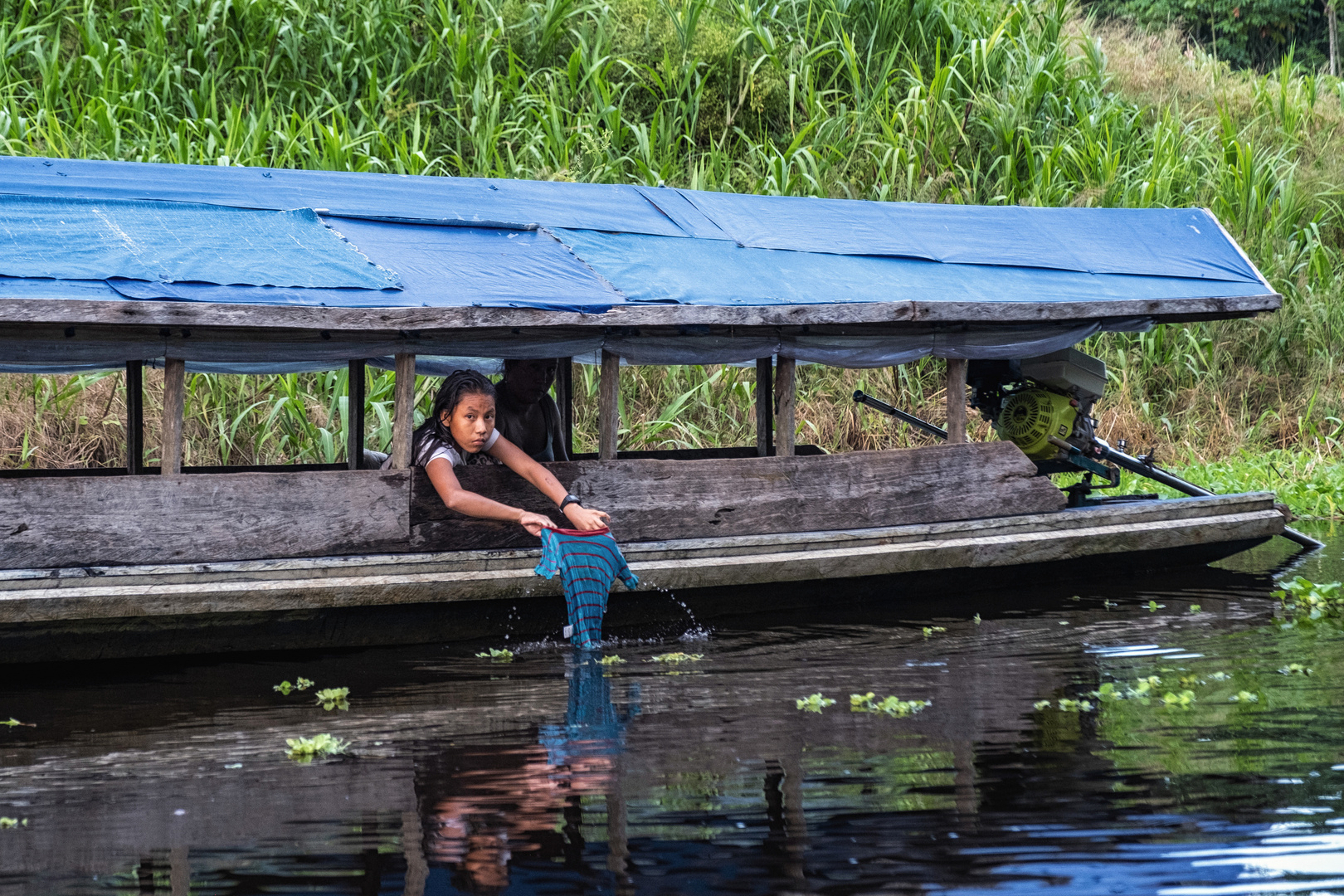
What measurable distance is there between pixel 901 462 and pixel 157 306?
12.7 ft

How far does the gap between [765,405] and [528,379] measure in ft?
6.81

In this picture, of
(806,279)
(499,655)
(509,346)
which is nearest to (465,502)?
(499,655)

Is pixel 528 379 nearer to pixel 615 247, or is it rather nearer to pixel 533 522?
pixel 615 247

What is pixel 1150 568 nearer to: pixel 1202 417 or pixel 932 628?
pixel 932 628

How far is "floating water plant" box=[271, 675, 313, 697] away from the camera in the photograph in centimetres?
521

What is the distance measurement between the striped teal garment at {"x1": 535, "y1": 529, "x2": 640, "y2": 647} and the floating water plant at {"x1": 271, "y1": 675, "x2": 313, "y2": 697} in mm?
1053

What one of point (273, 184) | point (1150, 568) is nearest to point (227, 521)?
point (273, 184)

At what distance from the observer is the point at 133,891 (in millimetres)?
3070

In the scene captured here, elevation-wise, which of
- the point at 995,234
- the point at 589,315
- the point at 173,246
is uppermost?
the point at 995,234

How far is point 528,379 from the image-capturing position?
689 cm

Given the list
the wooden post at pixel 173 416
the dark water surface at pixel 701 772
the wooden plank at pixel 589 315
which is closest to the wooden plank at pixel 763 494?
the dark water surface at pixel 701 772

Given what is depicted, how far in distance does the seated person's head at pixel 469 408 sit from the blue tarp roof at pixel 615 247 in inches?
14.4

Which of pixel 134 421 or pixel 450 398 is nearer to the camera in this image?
pixel 450 398

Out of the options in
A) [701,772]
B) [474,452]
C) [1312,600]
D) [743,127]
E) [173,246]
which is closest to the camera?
[701,772]
